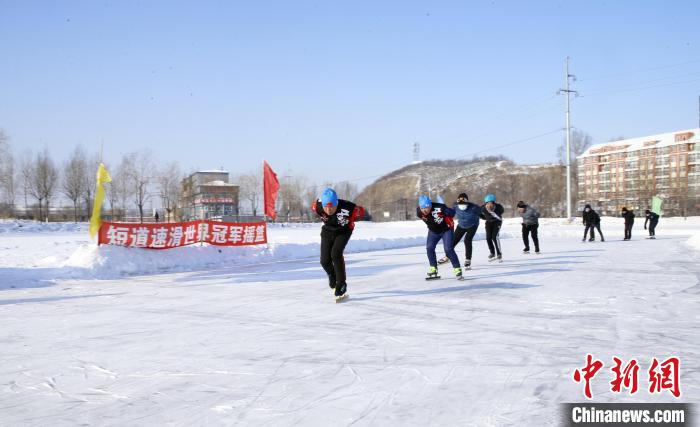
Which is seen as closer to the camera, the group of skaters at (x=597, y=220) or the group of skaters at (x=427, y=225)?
the group of skaters at (x=427, y=225)

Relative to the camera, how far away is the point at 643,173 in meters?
54.8

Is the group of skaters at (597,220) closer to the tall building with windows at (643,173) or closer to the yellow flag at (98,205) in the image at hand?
the yellow flag at (98,205)

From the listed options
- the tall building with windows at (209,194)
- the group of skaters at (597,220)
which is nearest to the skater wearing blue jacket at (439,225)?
the group of skaters at (597,220)

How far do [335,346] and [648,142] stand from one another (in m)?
101

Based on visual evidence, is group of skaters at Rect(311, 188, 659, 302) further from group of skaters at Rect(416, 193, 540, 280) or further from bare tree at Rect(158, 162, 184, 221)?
bare tree at Rect(158, 162, 184, 221)

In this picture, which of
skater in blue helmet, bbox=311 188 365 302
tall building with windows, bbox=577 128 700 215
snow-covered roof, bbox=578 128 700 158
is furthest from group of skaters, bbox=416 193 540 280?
snow-covered roof, bbox=578 128 700 158

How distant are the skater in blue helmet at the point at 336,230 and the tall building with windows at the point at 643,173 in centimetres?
5205

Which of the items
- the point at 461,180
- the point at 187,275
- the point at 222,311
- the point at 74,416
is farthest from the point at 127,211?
the point at 461,180

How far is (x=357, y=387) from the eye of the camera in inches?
139

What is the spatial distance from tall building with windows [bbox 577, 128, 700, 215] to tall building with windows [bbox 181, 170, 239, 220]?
48.2 metres

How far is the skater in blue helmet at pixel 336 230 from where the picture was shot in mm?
7258

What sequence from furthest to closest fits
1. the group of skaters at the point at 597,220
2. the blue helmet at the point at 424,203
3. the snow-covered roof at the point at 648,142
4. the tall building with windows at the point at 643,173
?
the snow-covered roof at the point at 648,142 → the tall building with windows at the point at 643,173 → the group of skaters at the point at 597,220 → the blue helmet at the point at 424,203

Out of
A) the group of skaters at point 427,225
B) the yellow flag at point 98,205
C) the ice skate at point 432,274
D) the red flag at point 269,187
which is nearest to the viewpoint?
the group of skaters at point 427,225

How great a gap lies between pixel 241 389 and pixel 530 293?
548 centimetres
